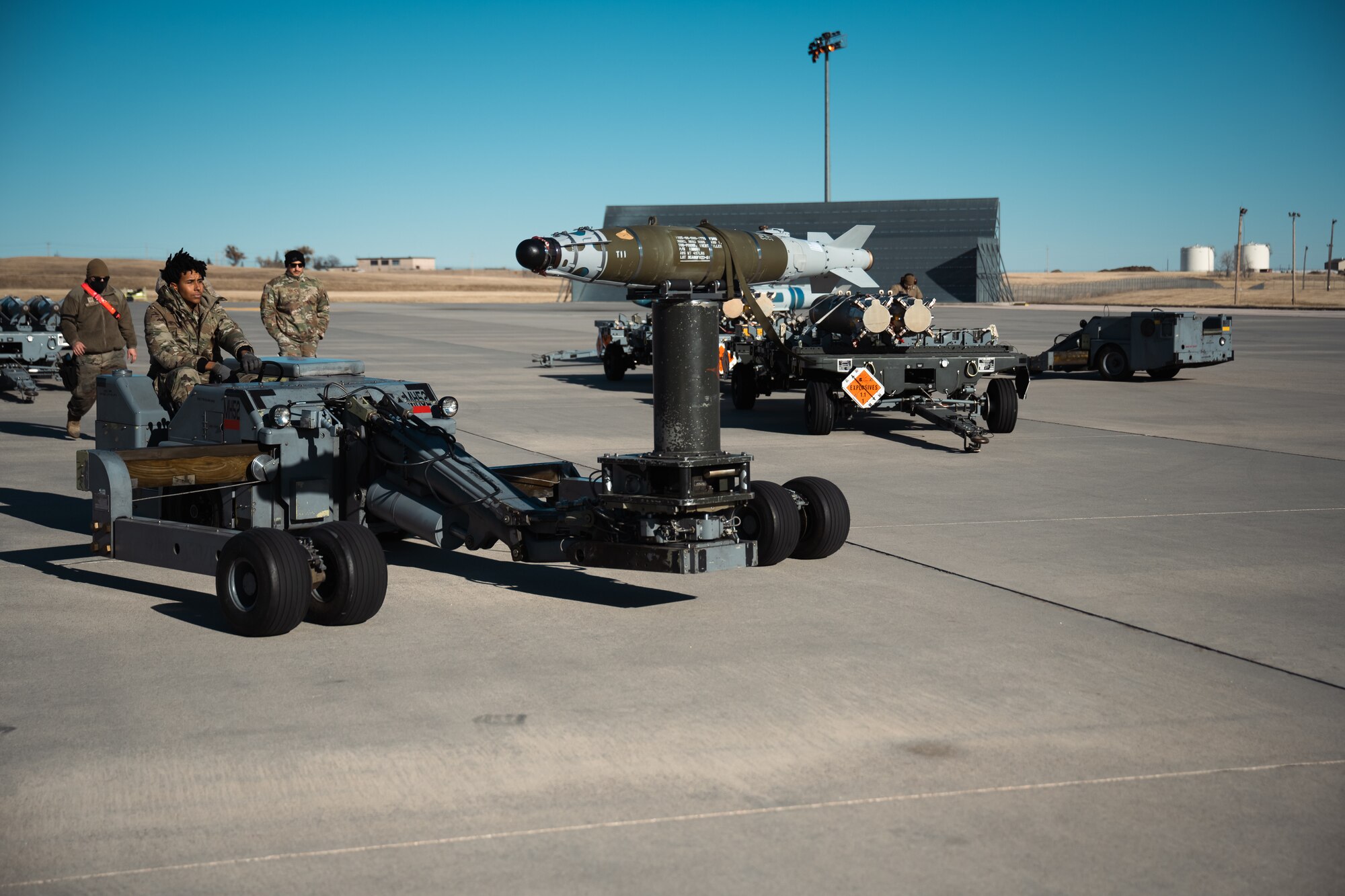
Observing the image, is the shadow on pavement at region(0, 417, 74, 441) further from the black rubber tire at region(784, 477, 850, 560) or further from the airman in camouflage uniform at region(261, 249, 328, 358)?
the black rubber tire at region(784, 477, 850, 560)

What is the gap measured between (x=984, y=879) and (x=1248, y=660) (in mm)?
2957

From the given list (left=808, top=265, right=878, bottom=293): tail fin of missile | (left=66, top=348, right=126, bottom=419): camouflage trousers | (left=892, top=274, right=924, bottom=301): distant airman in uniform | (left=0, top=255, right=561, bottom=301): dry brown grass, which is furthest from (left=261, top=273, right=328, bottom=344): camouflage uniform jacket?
(left=0, top=255, right=561, bottom=301): dry brown grass

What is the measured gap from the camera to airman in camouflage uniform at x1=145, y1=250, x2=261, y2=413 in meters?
9.94

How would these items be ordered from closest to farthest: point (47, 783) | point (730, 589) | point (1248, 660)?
point (47, 783)
point (1248, 660)
point (730, 589)

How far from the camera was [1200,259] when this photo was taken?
570ft

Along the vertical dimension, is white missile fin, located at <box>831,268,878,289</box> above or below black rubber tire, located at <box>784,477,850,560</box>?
above

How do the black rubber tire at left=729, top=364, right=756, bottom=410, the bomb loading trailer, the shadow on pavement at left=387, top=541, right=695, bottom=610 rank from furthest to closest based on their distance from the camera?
the black rubber tire at left=729, top=364, right=756, bottom=410
the shadow on pavement at left=387, top=541, right=695, bottom=610
the bomb loading trailer

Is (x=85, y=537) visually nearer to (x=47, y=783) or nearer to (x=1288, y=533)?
(x=47, y=783)

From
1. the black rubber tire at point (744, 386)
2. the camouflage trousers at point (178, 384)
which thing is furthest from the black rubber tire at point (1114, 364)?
the camouflage trousers at point (178, 384)

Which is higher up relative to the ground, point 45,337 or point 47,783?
point 45,337

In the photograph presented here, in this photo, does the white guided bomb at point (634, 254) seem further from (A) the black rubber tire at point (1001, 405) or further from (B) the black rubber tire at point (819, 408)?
(A) the black rubber tire at point (1001, 405)

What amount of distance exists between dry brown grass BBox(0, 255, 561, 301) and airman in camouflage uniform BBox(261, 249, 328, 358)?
7825cm

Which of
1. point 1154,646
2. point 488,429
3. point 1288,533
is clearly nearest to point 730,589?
point 1154,646

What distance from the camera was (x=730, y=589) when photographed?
307 inches
